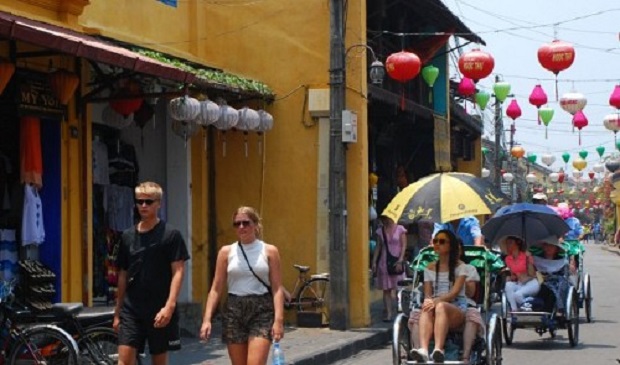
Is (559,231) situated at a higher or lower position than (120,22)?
lower

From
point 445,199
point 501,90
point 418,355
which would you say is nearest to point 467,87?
point 501,90

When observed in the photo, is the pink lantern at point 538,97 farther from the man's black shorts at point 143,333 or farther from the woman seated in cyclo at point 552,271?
the man's black shorts at point 143,333

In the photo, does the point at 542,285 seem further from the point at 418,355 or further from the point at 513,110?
the point at 513,110

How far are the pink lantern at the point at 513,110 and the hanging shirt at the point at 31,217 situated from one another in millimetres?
16882

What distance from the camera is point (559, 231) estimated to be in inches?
554

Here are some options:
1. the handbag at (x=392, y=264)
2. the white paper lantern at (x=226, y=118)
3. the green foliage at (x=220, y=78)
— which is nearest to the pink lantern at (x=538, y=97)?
the handbag at (x=392, y=264)

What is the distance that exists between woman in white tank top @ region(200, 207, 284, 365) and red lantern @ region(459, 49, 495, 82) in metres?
10.7

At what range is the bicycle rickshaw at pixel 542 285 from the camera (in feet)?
44.8

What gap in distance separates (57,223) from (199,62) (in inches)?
166

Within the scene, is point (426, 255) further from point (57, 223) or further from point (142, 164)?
point (142, 164)

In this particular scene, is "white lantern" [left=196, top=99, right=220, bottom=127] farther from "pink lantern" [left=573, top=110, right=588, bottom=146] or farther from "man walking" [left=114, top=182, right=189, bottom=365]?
"pink lantern" [left=573, top=110, right=588, bottom=146]

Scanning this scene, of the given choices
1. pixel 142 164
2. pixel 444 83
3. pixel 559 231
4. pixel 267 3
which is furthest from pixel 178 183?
pixel 444 83

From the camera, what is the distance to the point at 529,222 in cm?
1412

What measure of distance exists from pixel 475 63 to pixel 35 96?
28.7 ft
